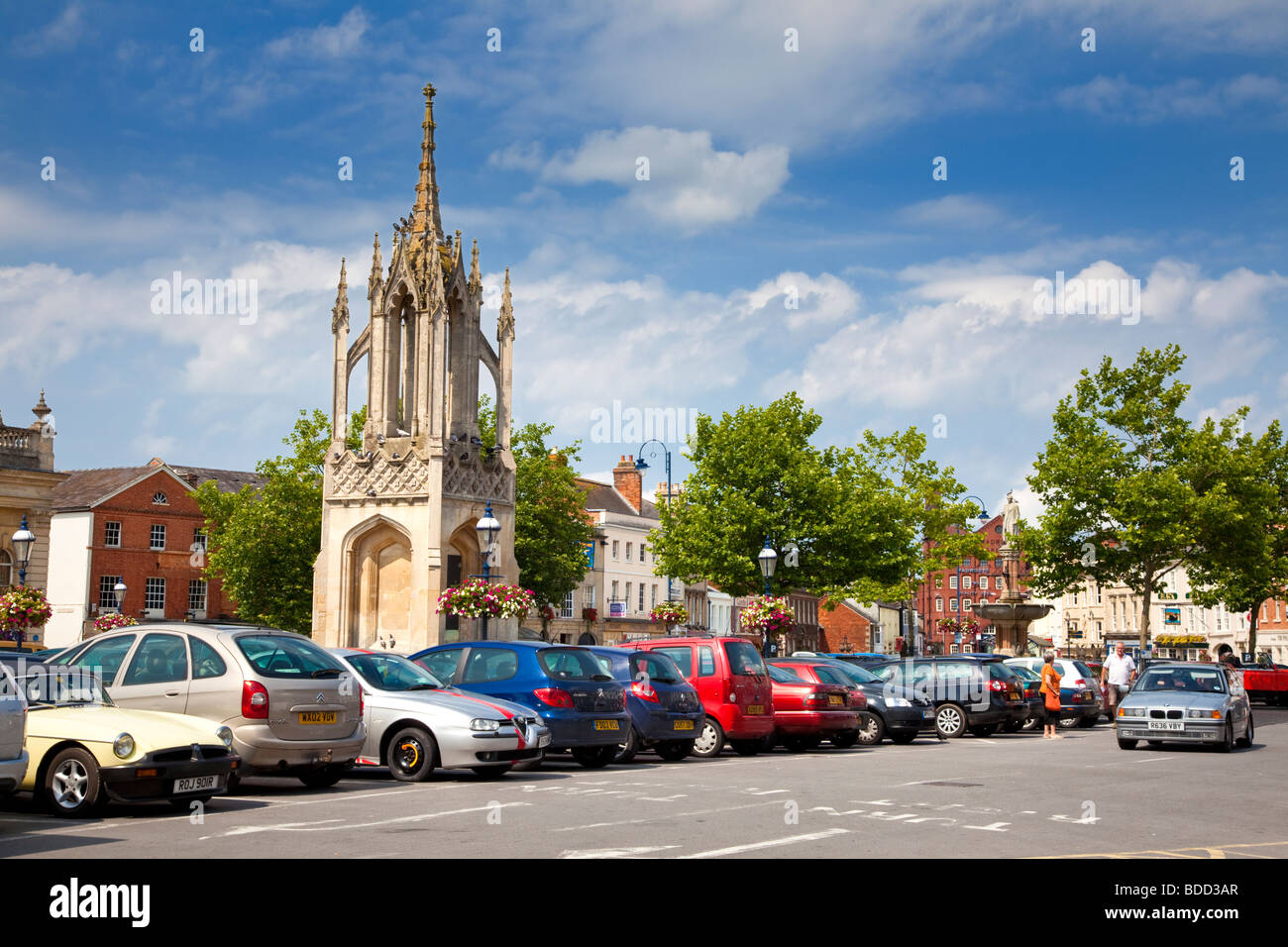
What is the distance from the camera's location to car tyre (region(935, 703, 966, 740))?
26.7m

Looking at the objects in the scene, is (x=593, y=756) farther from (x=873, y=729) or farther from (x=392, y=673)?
(x=873, y=729)

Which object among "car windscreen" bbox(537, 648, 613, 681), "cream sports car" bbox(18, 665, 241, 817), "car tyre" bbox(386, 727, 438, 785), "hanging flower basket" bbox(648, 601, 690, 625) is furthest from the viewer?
"hanging flower basket" bbox(648, 601, 690, 625)

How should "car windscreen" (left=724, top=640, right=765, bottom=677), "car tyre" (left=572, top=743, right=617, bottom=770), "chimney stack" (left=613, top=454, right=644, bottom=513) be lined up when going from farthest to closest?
1. "chimney stack" (left=613, top=454, right=644, bottom=513)
2. "car windscreen" (left=724, top=640, right=765, bottom=677)
3. "car tyre" (left=572, top=743, right=617, bottom=770)

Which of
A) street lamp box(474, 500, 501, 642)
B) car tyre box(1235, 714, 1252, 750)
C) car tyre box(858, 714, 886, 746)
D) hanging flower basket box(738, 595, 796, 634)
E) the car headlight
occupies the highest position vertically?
street lamp box(474, 500, 501, 642)

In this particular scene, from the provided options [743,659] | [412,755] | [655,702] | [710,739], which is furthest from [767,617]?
[412,755]

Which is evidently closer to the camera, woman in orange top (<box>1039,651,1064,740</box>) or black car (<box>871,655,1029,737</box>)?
black car (<box>871,655,1029,737</box>)

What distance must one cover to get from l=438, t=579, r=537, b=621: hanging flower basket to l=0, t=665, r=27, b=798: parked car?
56.5 ft

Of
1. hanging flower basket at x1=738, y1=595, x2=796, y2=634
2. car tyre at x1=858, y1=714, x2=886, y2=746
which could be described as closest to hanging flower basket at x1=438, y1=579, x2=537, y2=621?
car tyre at x1=858, y1=714, x2=886, y2=746

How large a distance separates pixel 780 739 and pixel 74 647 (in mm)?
12007

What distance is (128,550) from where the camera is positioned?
6931 cm

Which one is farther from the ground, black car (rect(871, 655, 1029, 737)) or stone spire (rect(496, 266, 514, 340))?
stone spire (rect(496, 266, 514, 340))

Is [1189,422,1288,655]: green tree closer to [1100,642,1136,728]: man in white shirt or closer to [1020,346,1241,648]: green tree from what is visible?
[1020,346,1241,648]: green tree

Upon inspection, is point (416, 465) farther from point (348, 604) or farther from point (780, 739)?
point (780, 739)
